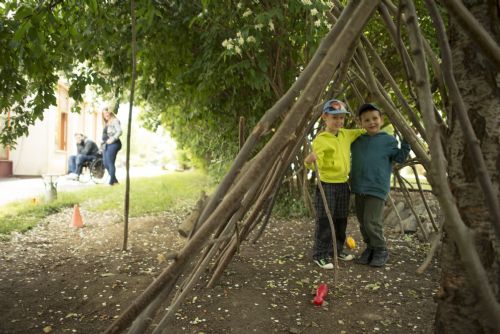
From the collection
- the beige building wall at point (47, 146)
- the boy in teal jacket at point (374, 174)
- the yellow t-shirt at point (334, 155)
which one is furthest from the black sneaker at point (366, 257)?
the beige building wall at point (47, 146)

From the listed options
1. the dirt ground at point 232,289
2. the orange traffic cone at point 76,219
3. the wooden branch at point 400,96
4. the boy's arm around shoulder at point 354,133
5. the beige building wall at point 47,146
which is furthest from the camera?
the beige building wall at point 47,146

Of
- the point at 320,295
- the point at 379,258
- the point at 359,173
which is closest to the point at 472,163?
the point at 320,295

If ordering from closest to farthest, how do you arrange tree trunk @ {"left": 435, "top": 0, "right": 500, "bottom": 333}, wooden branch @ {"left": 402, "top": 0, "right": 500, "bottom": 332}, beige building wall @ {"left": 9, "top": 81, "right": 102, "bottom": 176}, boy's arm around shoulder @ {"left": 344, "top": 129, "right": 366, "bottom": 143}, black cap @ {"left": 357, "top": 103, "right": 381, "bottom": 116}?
wooden branch @ {"left": 402, "top": 0, "right": 500, "bottom": 332}
tree trunk @ {"left": 435, "top": 0, "right": 500, "bottom": 333}
black cap @ {"left": 357, "top": 103, "right": 381, "bottom": 116}
boy's arm around shoulder @ {"left": 344, "top": 129, "right": 366, "bottom": 143}
beige building wall @ {"left": 9, "top": 81, "right": 102, "bottom": 176}

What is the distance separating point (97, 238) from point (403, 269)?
2794 millimetres

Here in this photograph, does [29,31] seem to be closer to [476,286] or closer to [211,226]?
[211,226]

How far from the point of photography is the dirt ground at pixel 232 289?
2.06 metres

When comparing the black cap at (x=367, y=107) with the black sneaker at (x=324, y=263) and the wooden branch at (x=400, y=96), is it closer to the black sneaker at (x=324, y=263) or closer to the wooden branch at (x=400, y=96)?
the wooden branch at (x=400, y=96)

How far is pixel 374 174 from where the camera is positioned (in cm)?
289

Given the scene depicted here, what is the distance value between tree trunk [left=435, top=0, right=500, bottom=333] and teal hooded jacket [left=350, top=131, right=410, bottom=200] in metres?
1.65

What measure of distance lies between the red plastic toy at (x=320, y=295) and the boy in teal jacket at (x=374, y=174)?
731mm

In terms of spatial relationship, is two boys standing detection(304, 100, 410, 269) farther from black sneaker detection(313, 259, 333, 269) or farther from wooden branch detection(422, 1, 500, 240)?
wooden branch detection(422, 1, 500, 240)

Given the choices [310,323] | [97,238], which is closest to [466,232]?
[310,323]

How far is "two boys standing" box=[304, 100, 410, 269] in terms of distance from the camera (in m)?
2.88

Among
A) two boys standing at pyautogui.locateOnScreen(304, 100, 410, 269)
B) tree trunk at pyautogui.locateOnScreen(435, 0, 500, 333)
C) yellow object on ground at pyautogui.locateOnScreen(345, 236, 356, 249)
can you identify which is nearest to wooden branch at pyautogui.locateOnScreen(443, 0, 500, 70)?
tree trunk at pyautogui.locateOnScreen(435, 0, 500, 333)
